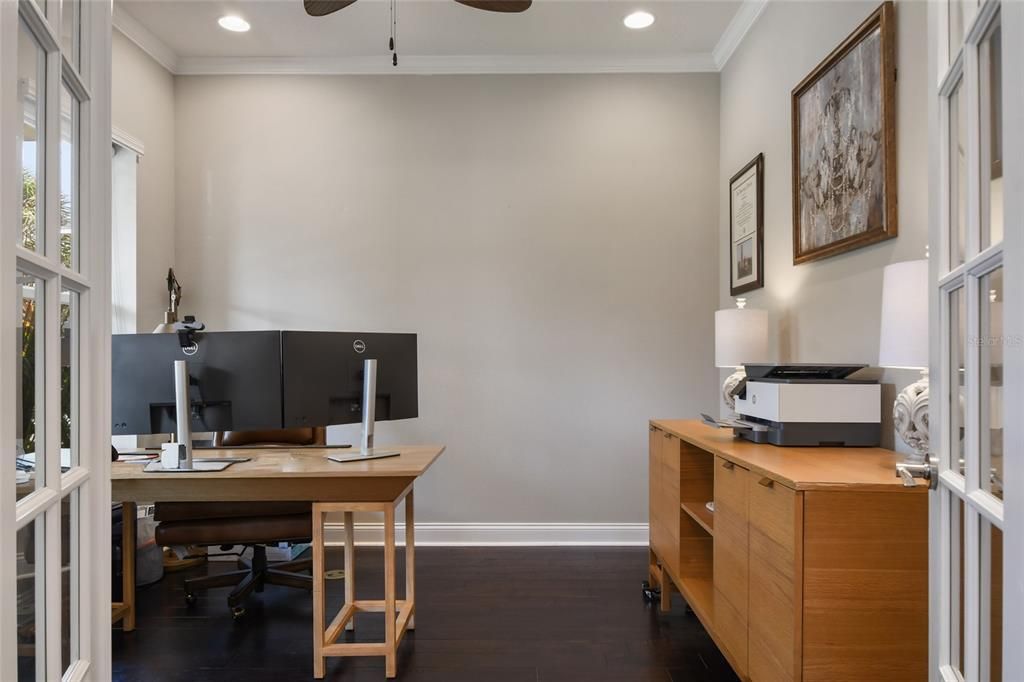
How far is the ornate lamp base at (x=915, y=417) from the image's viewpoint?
5.51 feet

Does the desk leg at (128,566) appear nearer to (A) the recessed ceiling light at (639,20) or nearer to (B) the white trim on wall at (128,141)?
(B) the white trim on wall at (128,141)

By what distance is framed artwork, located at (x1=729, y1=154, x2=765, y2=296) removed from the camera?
129 inches

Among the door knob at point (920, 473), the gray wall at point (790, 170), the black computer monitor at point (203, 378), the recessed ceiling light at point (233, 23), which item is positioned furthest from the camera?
the recessed ceiling light at point (233, 23)

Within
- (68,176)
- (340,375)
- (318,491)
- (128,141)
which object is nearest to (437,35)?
Result: (128,141)

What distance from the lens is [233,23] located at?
355 centimetres

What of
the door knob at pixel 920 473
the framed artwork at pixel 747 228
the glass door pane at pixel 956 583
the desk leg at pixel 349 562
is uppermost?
the framed artwork at pixel 747 228

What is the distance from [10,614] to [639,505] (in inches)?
141

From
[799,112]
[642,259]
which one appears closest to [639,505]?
[642,259]

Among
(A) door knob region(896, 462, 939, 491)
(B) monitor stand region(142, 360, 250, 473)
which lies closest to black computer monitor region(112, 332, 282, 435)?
(B) monitor stand region(142, 360, 250, 473)

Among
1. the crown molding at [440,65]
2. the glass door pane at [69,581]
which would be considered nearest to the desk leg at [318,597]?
the glass door pane at [69,581]

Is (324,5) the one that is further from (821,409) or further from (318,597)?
(821,409)

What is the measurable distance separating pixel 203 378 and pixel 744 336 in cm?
225

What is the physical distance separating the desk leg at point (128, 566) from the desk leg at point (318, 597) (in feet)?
3.18

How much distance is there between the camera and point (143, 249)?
3.66m
